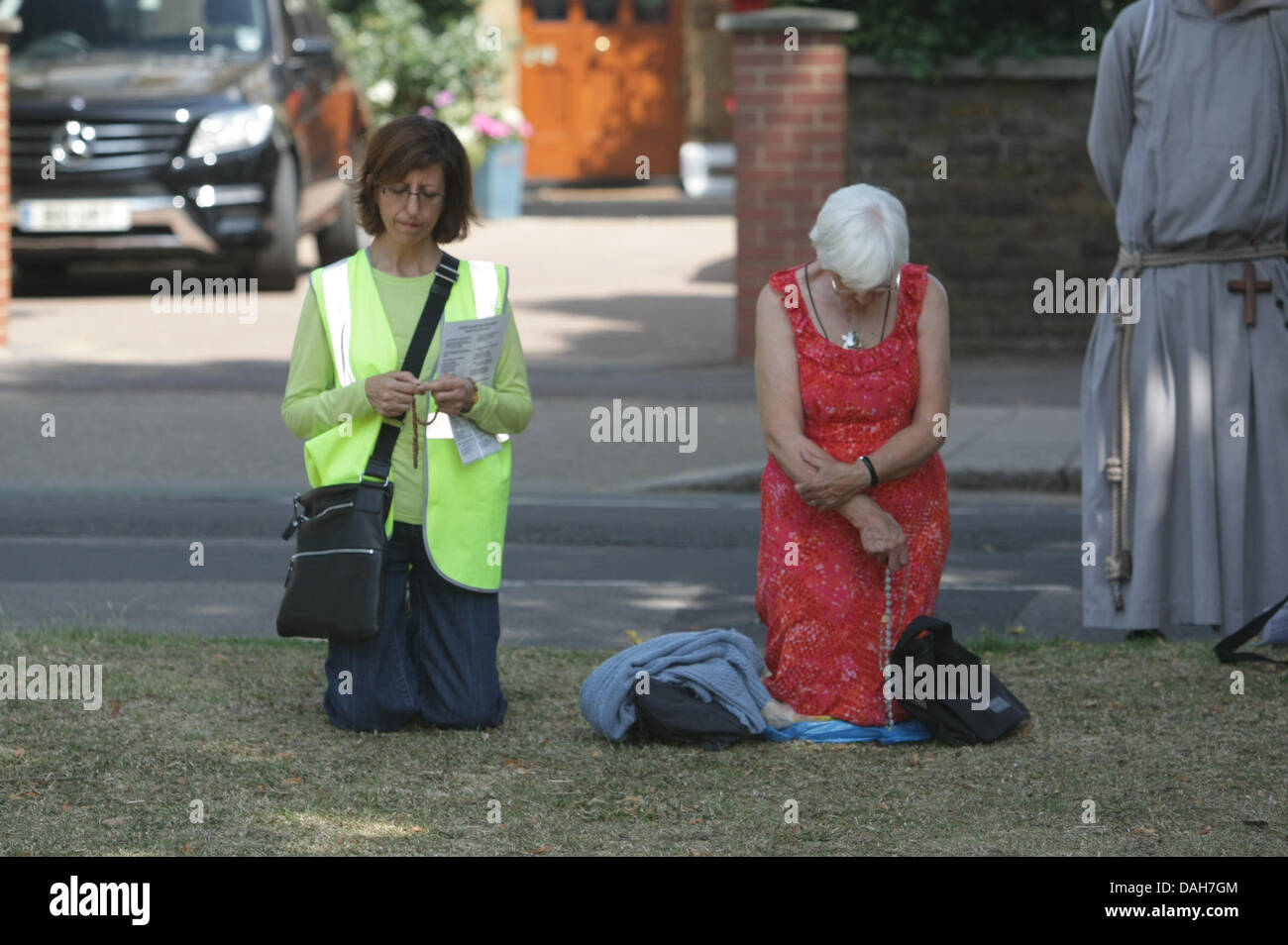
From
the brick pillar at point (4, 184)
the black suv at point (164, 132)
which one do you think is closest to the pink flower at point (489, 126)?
the black suv at point (164, 132)

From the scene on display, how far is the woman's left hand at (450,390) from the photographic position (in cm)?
549

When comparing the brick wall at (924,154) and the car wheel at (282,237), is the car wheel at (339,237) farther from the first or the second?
the brick wall at (924,154)

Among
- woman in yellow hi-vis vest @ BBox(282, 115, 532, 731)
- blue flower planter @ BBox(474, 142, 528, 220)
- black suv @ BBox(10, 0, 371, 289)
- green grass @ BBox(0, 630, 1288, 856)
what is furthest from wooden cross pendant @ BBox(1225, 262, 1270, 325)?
blue flower planter @ BBox(474, 142, 528, 220)

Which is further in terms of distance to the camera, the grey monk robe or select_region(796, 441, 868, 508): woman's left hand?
the grey monk robe

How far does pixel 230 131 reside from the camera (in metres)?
15.1

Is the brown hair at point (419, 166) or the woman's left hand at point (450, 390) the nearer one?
the woman's left hand at point (450, 390)

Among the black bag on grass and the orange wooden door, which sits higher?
Answer: the orange wooden door

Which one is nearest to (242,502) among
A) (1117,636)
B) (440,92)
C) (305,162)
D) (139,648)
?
(139,648)

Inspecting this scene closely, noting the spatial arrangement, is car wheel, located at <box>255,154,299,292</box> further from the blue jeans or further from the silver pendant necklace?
the silver pendant necklace

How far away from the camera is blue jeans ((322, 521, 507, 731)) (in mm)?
5742

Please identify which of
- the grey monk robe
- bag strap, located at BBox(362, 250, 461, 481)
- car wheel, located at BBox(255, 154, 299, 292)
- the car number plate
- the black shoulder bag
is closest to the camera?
the black shoulder bag

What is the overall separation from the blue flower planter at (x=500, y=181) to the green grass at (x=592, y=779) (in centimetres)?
1617

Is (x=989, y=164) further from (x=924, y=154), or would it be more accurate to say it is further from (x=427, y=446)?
(x=427, y=446)

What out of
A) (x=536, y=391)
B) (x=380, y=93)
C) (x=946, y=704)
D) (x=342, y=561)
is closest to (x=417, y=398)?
(x=342, y=561)
